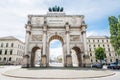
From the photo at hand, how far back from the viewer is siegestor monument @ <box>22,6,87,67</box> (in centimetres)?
2710

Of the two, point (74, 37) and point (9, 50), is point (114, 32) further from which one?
point (9, 50)

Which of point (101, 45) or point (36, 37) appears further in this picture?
point (101, 45)

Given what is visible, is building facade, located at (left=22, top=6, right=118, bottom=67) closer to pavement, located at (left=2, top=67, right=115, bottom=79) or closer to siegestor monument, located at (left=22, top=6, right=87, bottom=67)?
siegestor monument, located at (left=22, top=6, right=87, bottom=67)

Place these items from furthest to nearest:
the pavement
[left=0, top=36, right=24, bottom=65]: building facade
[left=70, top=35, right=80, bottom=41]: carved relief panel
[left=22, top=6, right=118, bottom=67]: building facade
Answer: [left=0, top=36, right=24, bottom=65]: building facade
[left=70, top=35, right=80, bottom=41]: carved relief panel
[left=22, top=6, right=118, bottom=67]: building facade
the pavement

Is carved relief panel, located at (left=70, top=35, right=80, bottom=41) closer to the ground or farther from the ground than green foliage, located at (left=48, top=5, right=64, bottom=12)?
closer to the ground

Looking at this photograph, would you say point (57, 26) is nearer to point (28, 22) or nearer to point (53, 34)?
point (53, 34)

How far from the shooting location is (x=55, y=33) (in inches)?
1115

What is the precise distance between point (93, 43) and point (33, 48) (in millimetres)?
37751

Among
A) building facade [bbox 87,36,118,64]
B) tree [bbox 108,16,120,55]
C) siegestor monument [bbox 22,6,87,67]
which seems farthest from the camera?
building facade [bbox 87,36,118,64]

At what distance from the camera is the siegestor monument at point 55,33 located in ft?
88.9

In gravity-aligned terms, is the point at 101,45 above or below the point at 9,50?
above

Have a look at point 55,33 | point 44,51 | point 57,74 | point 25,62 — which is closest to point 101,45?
point 55,33

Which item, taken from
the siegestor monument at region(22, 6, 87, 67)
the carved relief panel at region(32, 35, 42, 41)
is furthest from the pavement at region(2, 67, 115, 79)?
the carved relief panel at region(32, 35, 42, 41)

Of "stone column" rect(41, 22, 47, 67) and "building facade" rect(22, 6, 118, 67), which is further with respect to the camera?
"building facade" rect(22, 6, 118, 67)
